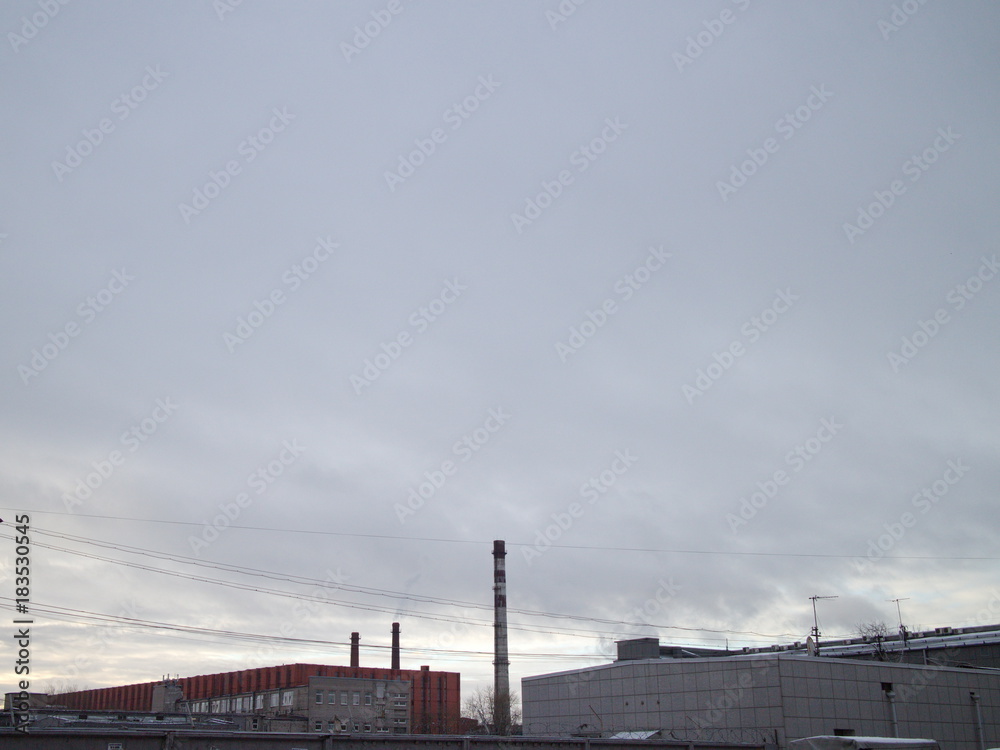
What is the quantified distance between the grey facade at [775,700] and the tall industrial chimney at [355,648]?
6334 centimetres

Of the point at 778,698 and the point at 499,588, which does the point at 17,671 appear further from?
the point at 499,588

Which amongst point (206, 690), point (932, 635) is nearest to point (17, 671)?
point (932, 635)

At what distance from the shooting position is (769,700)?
4506cm

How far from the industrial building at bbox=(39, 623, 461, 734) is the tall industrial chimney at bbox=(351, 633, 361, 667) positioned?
0.43 feet

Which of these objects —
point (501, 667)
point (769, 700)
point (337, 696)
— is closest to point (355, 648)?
point (337, 696)

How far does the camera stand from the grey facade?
148 feet

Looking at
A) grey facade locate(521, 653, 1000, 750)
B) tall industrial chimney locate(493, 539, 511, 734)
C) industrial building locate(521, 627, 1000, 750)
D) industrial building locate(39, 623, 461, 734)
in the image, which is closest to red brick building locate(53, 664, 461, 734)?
industrial building locate(39, 623, 461, 734)

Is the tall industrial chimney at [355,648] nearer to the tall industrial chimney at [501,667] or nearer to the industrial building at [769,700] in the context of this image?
the tall industrial chimney at [501,667]

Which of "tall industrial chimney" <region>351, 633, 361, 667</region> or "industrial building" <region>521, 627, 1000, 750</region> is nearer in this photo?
"industrial building" <region>521, 627, 1000, 750</region>

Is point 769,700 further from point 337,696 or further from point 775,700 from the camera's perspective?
point 337,696

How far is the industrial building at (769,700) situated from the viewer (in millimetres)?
45281

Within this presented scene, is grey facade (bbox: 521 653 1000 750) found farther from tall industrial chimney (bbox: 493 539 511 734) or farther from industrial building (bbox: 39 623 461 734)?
industrial building (bbox: 39 623 461 734)

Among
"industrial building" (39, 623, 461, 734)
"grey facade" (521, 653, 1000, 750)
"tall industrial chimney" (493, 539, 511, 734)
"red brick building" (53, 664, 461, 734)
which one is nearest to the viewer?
"grey facade" (521, 653, 1000, 750)

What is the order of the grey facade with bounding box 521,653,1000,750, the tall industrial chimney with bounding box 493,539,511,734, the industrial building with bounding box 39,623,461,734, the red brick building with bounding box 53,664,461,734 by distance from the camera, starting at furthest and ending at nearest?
the red brick building with bounding box 53,664,461,734 < the industrial building with bounding box 39,623,461,734 < the tall industrial chimney with bounding box 493,539,511,734 < the grey facade with bounding box 521,653,1000,750
